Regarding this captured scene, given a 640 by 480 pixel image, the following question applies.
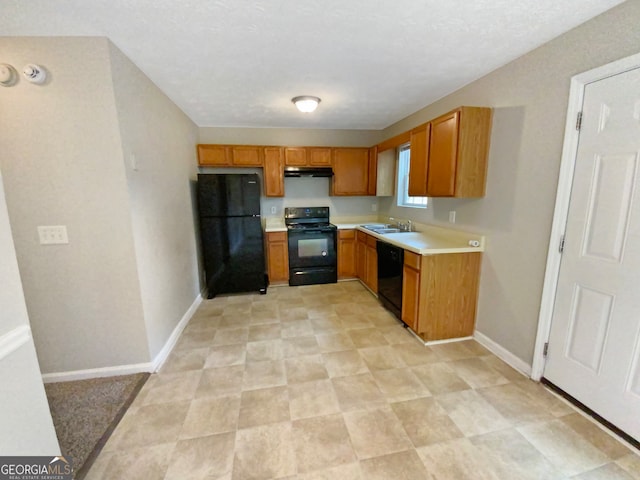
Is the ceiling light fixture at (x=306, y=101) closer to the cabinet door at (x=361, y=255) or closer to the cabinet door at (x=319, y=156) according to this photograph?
the cabinet door at (x=319, y=156)

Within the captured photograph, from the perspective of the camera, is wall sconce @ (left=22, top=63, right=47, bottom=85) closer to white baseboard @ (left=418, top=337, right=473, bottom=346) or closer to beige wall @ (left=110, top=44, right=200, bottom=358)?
beige wall @ (left=110, top=44, right=200, bottom=358)

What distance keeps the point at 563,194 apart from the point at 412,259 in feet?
3.74

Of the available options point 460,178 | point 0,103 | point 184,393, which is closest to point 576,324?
point 460,178

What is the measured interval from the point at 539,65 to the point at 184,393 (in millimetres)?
3435

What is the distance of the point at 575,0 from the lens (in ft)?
4.57

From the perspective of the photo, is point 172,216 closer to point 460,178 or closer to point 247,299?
point 247,299

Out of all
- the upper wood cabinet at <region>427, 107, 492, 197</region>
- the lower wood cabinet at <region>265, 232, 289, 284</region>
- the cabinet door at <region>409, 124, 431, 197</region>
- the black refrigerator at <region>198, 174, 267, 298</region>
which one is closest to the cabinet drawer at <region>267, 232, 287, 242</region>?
the lower wood cabinet at <region>265, 232, 289, 284</region>

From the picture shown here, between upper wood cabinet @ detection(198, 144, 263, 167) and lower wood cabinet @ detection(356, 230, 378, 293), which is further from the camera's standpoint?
upper wood cabinet @ detection(198, 144, 263, 167)

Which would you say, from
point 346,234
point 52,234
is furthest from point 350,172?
point 52,234

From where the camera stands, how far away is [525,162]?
197 cm

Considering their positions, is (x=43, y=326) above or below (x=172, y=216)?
below

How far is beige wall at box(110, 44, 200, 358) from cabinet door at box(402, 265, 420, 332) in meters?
2.27

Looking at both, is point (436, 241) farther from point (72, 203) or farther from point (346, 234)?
point (72, 203)

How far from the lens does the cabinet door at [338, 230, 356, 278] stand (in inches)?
159
